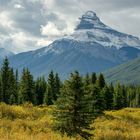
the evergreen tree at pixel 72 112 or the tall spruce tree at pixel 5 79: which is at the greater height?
the tall spruce tree at pixel 5 79

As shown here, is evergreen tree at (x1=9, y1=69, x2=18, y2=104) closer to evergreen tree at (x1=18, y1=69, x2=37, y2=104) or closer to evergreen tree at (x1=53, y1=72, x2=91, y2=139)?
evergreen tree at (x1=18, y1=69, x2=37, y2=104)

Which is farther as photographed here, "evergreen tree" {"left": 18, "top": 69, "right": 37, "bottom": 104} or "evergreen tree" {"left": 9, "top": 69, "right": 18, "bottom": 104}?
"evergreen tree" {"left": 9, "top": 69, "right": 18, "bottom": 104}

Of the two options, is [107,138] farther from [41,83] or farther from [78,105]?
[41,83]

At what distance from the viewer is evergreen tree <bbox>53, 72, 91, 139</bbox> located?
61.9 ft

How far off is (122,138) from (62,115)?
3.40 meters

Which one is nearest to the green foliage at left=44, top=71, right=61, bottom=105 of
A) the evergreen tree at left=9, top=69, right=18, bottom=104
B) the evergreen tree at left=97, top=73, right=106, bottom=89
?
the evergreen tree at left=9, top=69, right=18, bottom=104

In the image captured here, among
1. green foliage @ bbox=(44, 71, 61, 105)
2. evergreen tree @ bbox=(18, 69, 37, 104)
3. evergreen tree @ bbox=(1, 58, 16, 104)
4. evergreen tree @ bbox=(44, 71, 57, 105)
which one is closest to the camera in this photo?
evergreen tree @ bbox=(18, 69, 37, 104)

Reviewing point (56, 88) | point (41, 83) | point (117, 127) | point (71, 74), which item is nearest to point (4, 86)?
point (56, 88)

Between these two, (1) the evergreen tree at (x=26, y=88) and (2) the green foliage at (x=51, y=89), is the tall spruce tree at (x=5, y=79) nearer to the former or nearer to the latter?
(1) the evergreen tree at (x=26, y=88)

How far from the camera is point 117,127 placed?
27.2m

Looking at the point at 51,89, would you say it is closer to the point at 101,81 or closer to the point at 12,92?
the point at 12,92

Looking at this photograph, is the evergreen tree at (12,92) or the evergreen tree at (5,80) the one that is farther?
the evergreen tree at (12,92)

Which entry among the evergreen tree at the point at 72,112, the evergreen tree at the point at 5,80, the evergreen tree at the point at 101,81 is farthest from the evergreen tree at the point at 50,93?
the evergreen tree at the point at 72,112

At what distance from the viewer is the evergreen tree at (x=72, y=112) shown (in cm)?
1888
